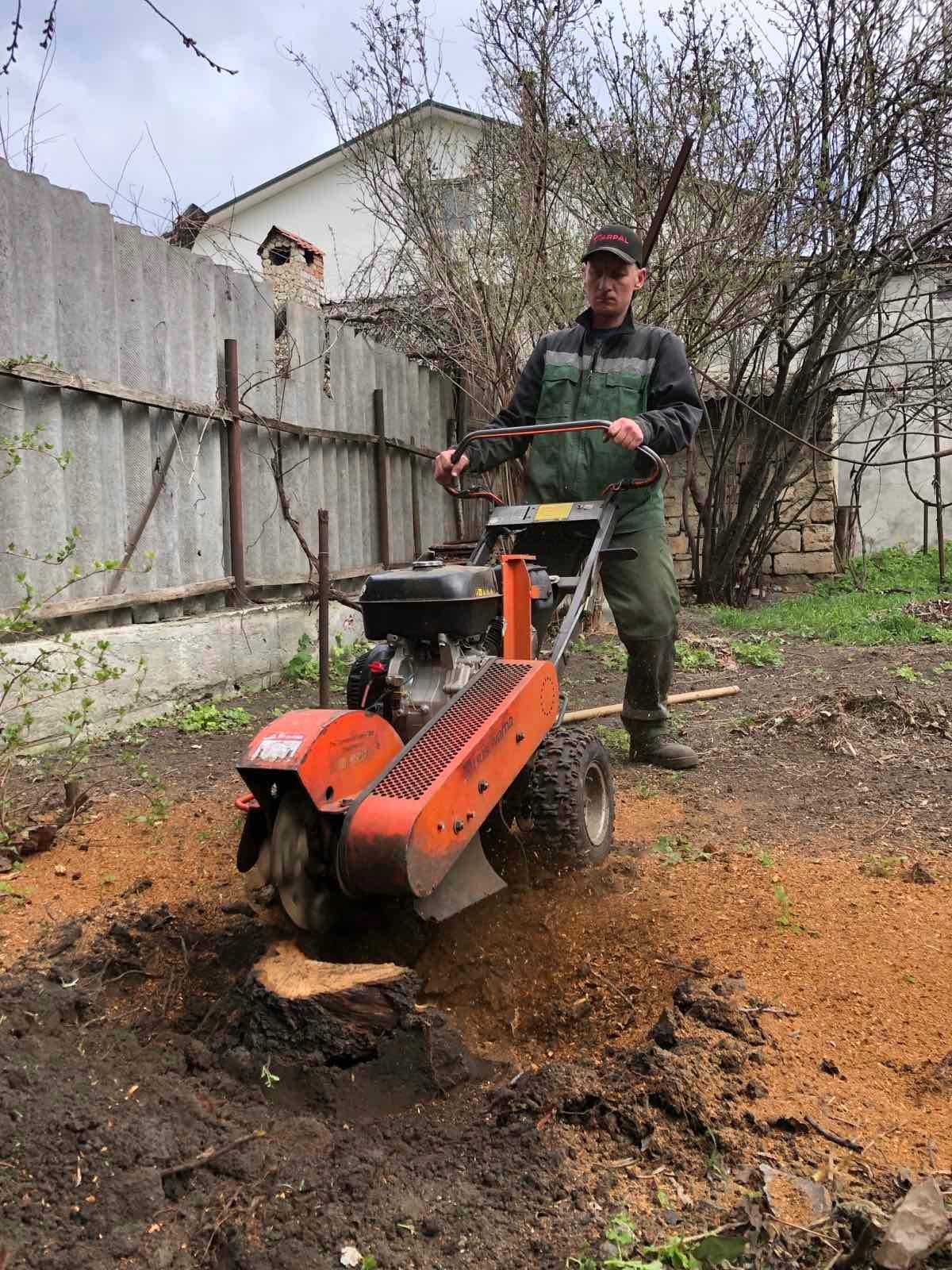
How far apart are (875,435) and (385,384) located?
26.4 feet

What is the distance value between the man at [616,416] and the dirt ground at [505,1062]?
39.2 inches

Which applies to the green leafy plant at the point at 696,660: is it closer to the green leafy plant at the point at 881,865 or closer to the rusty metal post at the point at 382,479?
the rusty metal post at the point at 382,479

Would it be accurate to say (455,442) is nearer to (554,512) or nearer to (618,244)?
(618,244)

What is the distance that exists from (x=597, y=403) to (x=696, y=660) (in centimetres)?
360

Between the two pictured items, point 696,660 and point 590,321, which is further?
point 696,660

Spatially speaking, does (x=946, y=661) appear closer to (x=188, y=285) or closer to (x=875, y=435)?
A: (x=188, y=285)

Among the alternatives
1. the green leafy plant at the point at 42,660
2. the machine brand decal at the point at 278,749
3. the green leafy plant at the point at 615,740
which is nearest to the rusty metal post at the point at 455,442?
the green leafy plant at the point at 615,740

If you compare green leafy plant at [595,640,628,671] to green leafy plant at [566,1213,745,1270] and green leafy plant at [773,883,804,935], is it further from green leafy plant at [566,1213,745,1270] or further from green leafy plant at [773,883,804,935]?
green leafy plant at [566,1213,745,1270]

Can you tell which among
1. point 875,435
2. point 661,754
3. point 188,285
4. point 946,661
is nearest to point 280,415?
point 188,285

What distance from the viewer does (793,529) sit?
12539mm

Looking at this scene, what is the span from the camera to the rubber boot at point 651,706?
4.63 meters

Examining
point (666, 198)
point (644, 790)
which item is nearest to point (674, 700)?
point (644, 790)

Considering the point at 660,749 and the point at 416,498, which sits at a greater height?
the point at 416,498

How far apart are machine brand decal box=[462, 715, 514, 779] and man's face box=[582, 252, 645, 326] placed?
6.99ft
